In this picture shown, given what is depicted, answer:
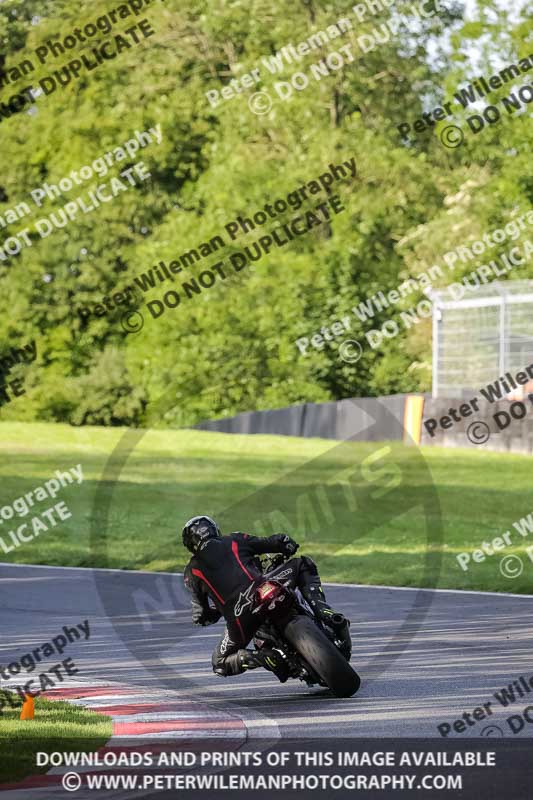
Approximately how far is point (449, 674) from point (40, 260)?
146ft

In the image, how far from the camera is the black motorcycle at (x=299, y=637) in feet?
30.9

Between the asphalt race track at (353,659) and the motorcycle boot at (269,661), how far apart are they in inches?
7.5

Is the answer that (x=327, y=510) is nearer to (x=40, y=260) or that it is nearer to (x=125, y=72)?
(x=40, y=260)

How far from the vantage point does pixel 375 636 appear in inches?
511

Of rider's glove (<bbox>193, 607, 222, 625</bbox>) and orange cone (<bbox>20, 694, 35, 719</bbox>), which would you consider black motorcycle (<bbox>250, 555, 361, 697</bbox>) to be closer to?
rider's glove (<bbox>193, 607, 222, 625</bbox>)

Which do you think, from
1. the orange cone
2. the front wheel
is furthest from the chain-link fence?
the orange cone

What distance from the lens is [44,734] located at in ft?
27.2

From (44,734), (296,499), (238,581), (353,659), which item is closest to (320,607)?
(238,581)

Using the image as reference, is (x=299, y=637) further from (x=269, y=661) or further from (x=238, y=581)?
(x=238, y=581)

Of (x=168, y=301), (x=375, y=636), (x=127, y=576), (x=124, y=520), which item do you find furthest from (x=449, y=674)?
(x=168, y=301)

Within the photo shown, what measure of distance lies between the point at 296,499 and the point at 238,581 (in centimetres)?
1818

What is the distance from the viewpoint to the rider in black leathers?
9.75 m

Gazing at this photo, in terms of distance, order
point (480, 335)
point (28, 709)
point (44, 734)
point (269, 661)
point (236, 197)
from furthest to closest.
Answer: point (236, 197), point (480, 335), point (269, 661), point (28, 709), point (44, 734)

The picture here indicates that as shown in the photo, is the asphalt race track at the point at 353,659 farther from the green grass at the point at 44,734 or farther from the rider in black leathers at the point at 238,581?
the green grass at the point at 44,734
